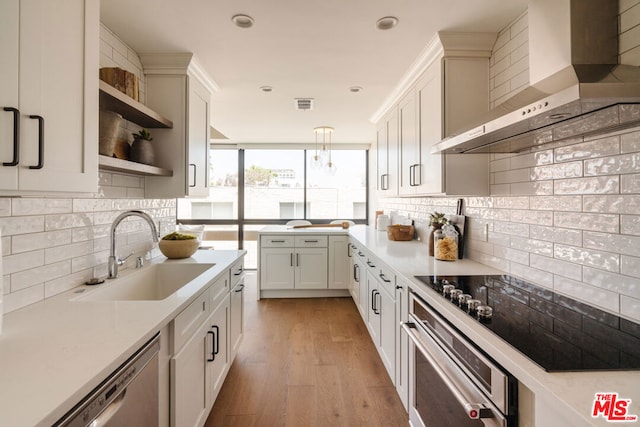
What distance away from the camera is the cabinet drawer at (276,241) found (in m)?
4.06

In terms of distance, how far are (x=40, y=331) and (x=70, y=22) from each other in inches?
42.8

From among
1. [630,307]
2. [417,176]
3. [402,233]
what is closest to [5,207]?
[417,176]

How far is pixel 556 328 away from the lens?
3.41 feet

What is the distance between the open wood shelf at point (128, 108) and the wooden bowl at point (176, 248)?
2.76 feet

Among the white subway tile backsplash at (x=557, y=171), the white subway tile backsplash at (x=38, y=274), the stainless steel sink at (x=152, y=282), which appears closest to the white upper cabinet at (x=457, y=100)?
the white subway tile backsplash at (x=557, y=171)

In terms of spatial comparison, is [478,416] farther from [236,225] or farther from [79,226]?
[236,225]

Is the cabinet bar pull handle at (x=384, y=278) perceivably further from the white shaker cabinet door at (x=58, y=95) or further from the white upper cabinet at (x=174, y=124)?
the white shaker cabinet door at (x=58, y=95)

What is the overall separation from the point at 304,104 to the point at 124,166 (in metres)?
2.03

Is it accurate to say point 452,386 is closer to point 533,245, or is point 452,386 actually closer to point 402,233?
point 533,245

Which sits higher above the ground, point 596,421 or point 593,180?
point 593,180

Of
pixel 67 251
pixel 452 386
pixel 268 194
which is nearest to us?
pixel 452 386

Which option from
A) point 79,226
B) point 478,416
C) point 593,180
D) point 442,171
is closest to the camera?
point 478,416

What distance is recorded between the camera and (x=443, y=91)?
78.1 inches

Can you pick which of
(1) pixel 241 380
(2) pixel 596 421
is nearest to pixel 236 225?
(1) pixel 241 380
